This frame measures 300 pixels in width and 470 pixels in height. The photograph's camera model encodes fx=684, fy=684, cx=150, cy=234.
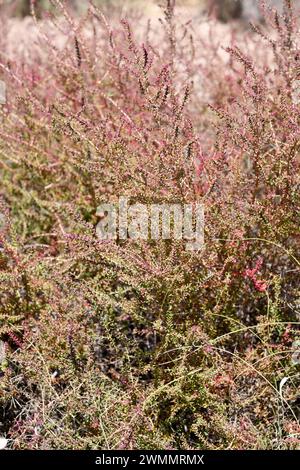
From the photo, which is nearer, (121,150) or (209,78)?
(121,150)

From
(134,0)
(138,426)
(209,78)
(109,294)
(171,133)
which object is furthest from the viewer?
(134,0)

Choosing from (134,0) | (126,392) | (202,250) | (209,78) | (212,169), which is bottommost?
(126,392)

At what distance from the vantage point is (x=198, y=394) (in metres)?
2.09

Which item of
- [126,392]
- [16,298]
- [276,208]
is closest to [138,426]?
[126,392]

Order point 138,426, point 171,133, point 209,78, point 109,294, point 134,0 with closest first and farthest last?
point 138,426 → point 171,133 → point 109,294 → point 209,78 → point 134,0

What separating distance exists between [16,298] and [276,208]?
959 millimetres

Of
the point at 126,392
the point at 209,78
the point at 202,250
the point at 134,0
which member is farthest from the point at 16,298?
the point at 134,0

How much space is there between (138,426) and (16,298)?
2.30 ft

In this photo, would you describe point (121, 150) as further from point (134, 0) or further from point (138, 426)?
point (134, 0)

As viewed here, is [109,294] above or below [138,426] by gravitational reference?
above

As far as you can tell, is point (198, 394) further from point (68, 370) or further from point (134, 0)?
point (134, 0)

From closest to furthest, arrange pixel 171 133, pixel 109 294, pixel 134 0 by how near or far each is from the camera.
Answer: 1. pixel 171 133
2. pixel 109 294
3. pixel 134 0

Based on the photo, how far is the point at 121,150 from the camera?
2256 millimetres
